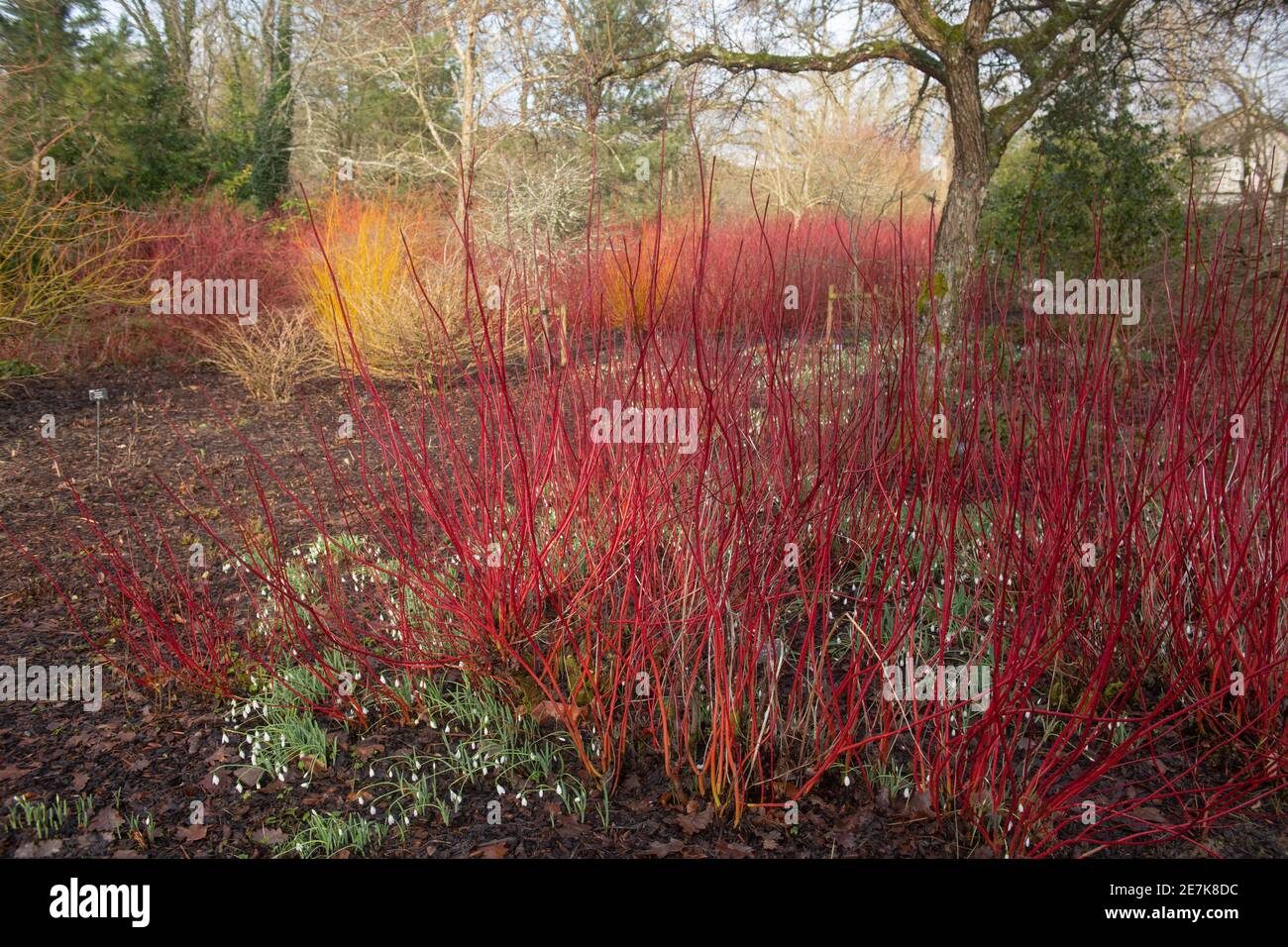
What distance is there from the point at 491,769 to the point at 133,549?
2.29m

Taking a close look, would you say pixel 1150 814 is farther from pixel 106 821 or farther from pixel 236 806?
pixel 106 821

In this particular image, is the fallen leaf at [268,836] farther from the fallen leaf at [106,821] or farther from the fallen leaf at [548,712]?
the fallen leaf at [548,712]

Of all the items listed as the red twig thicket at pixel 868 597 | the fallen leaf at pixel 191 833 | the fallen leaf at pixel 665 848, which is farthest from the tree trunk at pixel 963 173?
the fallen leaf at pixel 191 833

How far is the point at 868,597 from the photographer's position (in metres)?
2.31

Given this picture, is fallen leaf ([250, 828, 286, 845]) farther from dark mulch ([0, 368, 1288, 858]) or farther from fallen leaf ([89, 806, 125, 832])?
fallen leaf ([89, 806, 125, 832])

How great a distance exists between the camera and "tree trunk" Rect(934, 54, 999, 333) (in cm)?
465

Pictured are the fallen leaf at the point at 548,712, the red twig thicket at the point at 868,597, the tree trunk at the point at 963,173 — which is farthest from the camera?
the tree trunk at the point at 963,173

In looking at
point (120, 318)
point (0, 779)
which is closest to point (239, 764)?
point (0, 779)

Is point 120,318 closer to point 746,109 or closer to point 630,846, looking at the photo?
point 746,109

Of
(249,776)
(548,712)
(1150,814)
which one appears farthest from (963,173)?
(249,776)

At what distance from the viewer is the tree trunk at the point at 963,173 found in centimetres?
465

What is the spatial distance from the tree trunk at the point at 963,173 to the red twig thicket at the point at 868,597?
214cm

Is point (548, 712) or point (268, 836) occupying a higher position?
point (548, 712)

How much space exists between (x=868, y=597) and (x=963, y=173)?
3.37m
